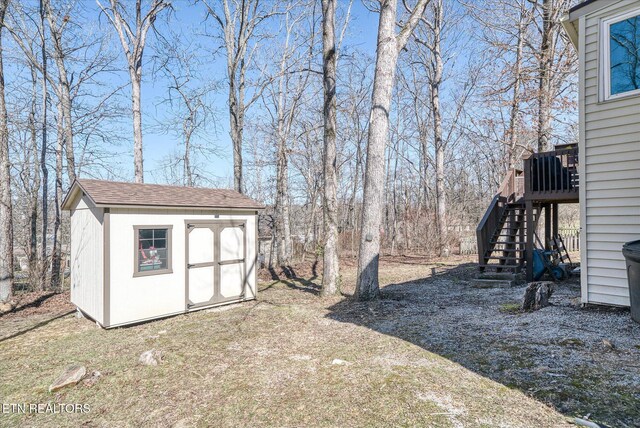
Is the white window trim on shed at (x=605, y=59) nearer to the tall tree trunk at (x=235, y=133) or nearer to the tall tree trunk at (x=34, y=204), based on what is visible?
the tall tree trunk at (x=235, y=133)

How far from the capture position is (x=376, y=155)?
6898mm

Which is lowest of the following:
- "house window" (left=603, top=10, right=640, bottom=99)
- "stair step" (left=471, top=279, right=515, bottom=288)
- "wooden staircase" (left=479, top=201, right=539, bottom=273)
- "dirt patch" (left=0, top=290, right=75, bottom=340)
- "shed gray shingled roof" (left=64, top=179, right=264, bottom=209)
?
"dirt patch" (left=0, top=290, right=75, bottom=340)

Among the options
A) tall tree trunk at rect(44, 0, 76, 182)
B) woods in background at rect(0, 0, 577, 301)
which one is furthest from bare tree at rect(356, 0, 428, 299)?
tall tree trunk at rect(44, 0, 76, 182)

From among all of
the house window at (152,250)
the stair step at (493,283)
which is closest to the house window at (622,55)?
the stair step at (493,283)

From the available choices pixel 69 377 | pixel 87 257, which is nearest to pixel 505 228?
pixel 69 377

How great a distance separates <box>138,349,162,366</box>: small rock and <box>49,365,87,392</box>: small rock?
0.58 metres

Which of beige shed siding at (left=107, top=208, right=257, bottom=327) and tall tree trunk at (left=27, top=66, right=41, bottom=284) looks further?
tall tree trunk at (left=27, top=66, right=41, bottom=284)

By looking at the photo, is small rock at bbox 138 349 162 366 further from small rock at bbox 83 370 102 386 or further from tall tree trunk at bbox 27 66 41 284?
tall tree trunk at bbox 27 66 41 284

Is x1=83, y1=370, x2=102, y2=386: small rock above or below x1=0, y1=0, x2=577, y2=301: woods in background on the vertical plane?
below

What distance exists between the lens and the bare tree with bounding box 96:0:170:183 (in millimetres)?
11039

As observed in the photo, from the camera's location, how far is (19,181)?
13.0 metres

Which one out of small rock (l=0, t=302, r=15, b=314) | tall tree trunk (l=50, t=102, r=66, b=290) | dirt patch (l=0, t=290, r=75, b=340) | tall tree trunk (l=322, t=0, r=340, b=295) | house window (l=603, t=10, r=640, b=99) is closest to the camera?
house window (l=603, t=10, r=640, b=99)

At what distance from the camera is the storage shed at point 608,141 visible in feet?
15.7

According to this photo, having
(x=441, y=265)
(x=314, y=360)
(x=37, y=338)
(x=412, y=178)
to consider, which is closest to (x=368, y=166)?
(x=314, y=360)
